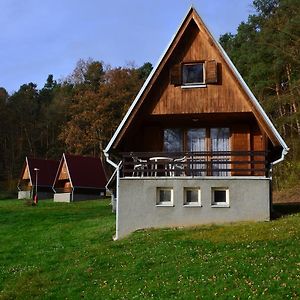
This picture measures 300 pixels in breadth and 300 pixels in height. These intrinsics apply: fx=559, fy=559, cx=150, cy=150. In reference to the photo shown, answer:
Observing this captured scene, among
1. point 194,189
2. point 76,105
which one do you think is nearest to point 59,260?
point 194,189

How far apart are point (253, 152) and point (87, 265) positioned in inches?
358

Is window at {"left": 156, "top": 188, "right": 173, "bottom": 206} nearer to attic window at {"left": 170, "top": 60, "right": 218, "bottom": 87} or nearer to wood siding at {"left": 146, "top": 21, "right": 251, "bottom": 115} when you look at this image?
wood siding at {"left": 146, "top": 21, "right": 251, "bottom": 115}

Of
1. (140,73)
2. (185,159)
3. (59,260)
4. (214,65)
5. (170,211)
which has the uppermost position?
(140,73)

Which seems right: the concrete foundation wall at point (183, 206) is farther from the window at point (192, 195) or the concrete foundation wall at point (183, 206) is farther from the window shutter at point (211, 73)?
the window shutter at point (211, 73)

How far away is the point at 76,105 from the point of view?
74.2 m

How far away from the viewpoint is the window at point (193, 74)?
82.3ft

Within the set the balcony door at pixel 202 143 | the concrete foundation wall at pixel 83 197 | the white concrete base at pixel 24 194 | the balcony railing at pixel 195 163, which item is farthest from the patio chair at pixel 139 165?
the white concrete base at pixel 24 194

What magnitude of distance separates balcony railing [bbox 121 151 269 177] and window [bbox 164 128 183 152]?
1163mm

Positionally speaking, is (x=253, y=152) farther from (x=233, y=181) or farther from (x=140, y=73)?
(x=140, y=73)

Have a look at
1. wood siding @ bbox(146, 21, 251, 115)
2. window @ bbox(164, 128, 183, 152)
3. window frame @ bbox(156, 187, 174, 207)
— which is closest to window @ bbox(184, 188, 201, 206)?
window frame @ bbox(156, 187, 174, 207)

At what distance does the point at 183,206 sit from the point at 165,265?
21.1 ft

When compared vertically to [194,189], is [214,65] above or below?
above

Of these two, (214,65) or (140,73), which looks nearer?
(214,65)

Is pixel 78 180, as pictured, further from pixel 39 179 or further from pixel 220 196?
pixel 220 196
